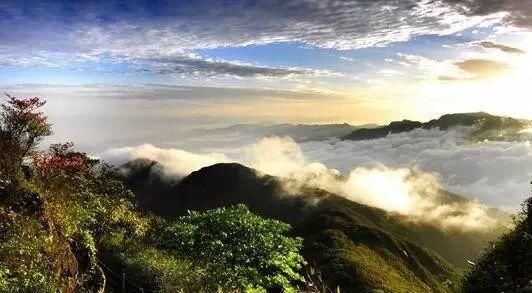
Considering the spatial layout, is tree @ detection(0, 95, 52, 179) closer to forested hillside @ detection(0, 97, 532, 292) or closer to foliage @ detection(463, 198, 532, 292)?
forested hillside @ detection(0, 97, 532, 292)

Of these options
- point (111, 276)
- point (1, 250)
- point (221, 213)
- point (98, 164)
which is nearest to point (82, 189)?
point (111, 276)

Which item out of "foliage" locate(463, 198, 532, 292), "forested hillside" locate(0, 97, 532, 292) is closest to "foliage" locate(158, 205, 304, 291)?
"forested hillside" locate(0, 97, 532, 292)

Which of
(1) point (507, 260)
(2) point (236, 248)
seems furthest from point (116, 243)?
(1) point (507, 260)

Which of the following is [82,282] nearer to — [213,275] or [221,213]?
[213,275]

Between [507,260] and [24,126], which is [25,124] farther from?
[507,260]

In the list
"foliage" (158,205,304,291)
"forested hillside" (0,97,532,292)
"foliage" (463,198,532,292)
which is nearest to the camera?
"foliage" (463,198,532,292)

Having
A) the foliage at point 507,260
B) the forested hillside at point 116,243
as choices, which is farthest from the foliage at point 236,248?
the foliage at point 507,260
